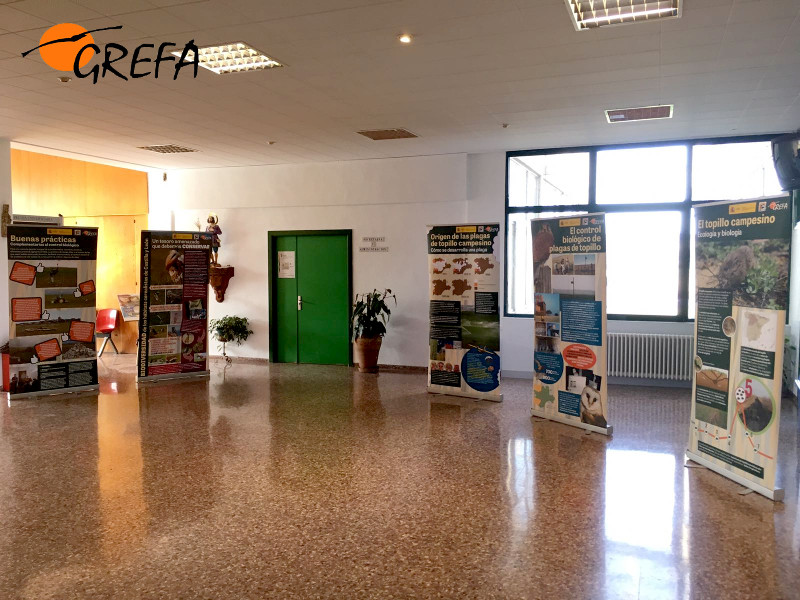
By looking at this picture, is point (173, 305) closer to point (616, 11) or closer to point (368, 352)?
point (368, 352)

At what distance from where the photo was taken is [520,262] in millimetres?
9531

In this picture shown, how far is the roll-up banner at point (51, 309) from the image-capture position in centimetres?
788

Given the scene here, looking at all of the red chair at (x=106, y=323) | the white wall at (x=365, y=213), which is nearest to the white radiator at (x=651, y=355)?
the white wall at (x=365, y=213)

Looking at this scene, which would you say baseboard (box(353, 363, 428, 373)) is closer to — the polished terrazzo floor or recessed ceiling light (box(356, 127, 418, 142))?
the polished terrazzo floor

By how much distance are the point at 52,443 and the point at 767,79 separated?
7480 mm

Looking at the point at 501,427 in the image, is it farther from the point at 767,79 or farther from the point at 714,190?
the point at 714,190

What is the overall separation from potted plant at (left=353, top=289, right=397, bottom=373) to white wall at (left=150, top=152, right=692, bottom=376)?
33 cm

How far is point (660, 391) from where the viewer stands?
8.50 metres

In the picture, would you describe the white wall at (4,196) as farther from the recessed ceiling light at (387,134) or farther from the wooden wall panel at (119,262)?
the recessed ceiling light at (387,134)

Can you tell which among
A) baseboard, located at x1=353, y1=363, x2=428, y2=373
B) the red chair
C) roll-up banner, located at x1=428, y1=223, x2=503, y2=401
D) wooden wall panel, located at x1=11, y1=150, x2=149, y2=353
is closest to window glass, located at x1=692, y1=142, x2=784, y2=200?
roll-up banner, located at x1=428, y1=223, x2=503, y2=401

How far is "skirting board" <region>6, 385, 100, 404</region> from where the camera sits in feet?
26.1

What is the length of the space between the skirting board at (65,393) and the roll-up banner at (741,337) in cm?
728

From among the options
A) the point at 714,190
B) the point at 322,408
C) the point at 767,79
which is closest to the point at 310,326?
the point at 322,408

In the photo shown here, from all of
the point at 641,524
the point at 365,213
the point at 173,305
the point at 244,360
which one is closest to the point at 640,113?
the point at 365,213
